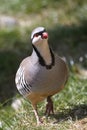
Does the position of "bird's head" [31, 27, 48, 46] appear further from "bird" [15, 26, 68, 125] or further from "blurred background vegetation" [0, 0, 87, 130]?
"blurred background vegetation" [0, 0, 87, 130]

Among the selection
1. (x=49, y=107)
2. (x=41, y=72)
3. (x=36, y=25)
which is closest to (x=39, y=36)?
(x=41, y=72)

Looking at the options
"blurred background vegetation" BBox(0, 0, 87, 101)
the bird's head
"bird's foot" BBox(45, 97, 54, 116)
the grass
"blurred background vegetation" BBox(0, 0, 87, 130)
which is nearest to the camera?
the bird's head

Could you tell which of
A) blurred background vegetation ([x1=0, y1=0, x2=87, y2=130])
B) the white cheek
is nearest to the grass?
blurred background vegetation ([x1=0, y1=0, x2=87, y2=130])

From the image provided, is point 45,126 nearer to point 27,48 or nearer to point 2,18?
point 27,48

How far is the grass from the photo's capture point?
18.2 feet

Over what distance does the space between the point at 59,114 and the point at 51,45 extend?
12.7 ft

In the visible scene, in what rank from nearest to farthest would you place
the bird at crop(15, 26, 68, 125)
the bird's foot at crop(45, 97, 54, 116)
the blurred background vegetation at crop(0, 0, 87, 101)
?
the bird at crop(15, 26, 68, 125) → the bird's foot at crop(45, 97, 54, 116) → the blurred background vegetation at crop(0, 0, 87, 101)

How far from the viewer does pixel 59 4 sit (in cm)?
1135

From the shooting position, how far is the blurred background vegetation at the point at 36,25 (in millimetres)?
9148

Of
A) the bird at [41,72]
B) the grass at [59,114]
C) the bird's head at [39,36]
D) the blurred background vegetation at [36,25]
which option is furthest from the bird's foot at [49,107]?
the blurred background vegetation at [36,25]

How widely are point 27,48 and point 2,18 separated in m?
1.45

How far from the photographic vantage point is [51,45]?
9.70 meters

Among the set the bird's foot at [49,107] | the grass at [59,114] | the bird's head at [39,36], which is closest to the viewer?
the bird's head at [39,36]

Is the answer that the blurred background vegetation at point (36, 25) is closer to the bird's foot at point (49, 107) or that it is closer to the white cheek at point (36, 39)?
the bird's foot at point (49, 107)
